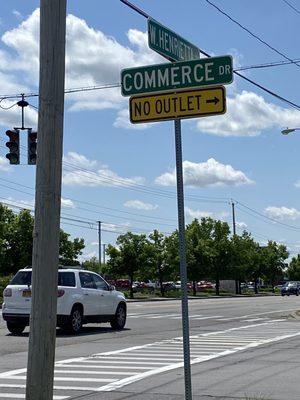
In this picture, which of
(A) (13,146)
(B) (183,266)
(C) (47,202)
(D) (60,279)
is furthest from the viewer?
(A) (13,146)

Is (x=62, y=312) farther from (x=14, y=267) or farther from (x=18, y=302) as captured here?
(x=14, y=267)

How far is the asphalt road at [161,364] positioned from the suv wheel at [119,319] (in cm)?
26

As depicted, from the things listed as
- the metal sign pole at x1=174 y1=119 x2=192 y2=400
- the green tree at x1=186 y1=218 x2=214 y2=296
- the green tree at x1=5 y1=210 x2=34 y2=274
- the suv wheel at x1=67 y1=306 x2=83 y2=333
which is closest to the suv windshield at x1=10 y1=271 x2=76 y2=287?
the suv wheel at x1=67 y1=306 x2=83 y2=333

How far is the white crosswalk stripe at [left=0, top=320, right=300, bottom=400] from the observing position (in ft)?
31.5

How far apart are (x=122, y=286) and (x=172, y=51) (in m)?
75.1

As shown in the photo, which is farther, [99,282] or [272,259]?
[272,259]

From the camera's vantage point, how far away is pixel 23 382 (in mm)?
9883

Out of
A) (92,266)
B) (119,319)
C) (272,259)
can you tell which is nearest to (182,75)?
(119,319)

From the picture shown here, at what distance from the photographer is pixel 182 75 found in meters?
5.72

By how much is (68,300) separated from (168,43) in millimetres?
12468

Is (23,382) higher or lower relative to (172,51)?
lower

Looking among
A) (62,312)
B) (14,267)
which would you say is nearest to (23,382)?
(62,312)

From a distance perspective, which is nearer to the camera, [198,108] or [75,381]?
[198,108]

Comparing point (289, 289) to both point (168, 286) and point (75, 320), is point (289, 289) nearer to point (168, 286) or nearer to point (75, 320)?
point (168, 286)
